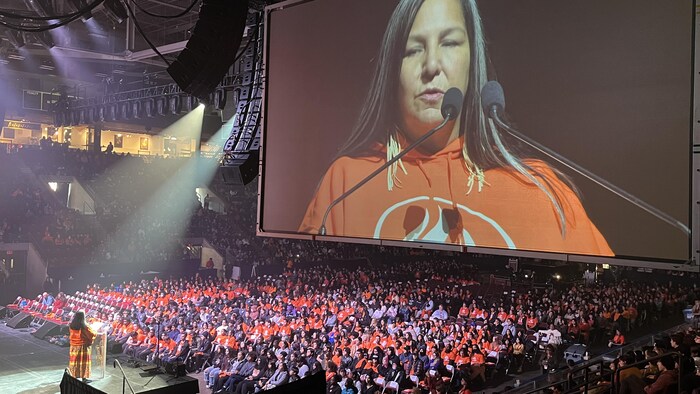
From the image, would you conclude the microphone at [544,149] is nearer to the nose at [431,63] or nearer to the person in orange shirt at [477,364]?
the nose at [431,63]

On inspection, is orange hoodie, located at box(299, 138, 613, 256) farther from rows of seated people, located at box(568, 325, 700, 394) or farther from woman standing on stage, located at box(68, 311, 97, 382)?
woman standing on stage, located at box(68, 311, 97, 382)

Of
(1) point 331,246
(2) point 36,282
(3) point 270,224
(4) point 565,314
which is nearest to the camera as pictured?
(3) point 270,224

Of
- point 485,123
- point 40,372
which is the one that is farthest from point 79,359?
point 485,123

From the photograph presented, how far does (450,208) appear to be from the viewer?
20.1ft

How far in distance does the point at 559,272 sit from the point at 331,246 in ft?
31.1

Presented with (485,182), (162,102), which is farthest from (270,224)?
(162,102)

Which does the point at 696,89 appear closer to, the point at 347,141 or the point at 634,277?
the point at 347,141

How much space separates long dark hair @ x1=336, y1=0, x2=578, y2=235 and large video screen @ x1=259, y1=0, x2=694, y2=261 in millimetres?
13

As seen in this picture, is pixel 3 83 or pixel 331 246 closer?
pixel 3 83

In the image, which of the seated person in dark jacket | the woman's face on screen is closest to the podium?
the seated person in dark jacket

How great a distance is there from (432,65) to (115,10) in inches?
214

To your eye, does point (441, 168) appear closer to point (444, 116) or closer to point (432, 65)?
point (444, 116)

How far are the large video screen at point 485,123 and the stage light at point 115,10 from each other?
9.03ft

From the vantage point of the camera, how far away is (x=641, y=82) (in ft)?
16.0
